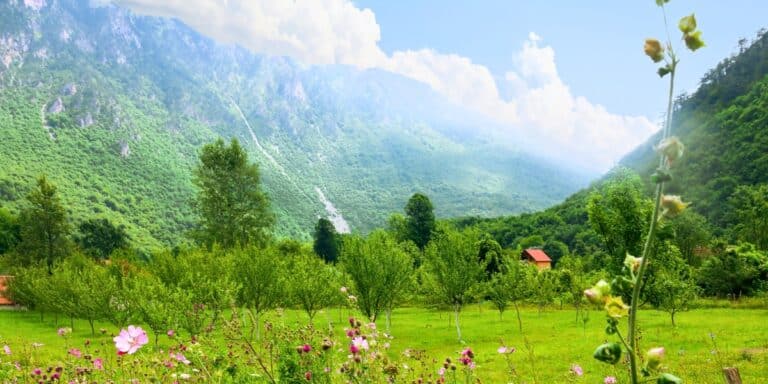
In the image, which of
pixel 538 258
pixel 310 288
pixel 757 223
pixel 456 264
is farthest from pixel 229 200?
pixel 757 223

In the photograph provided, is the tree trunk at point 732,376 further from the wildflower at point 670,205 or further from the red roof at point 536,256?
the red roof at point 536,256

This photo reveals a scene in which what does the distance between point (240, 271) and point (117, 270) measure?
58.0ft

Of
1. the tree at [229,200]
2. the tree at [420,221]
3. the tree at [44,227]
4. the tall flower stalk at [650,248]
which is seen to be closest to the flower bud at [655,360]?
the tall flower stalk at [650,248]

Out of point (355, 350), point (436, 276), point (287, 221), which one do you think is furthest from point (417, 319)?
point (287, 221)

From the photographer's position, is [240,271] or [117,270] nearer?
[240,271]

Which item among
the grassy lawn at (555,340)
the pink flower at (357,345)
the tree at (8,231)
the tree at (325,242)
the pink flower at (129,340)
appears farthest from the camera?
the tree at (8,231)

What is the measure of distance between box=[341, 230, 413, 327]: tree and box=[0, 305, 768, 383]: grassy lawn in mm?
2756

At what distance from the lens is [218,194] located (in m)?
47.2

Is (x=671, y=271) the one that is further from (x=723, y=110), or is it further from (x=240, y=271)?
(x=723, y=110)

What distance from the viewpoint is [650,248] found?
133cm

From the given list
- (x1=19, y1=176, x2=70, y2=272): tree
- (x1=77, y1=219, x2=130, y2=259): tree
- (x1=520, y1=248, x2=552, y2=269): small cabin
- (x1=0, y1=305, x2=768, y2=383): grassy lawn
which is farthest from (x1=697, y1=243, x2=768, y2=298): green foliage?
(x1=77, y1=219, x2=130, y2=259): tree

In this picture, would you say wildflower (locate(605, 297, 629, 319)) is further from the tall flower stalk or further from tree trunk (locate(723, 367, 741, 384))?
tree trunk (locate(723, 367, 741, 384))

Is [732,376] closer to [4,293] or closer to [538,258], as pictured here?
[4,293]

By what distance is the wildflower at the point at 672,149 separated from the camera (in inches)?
51.4
